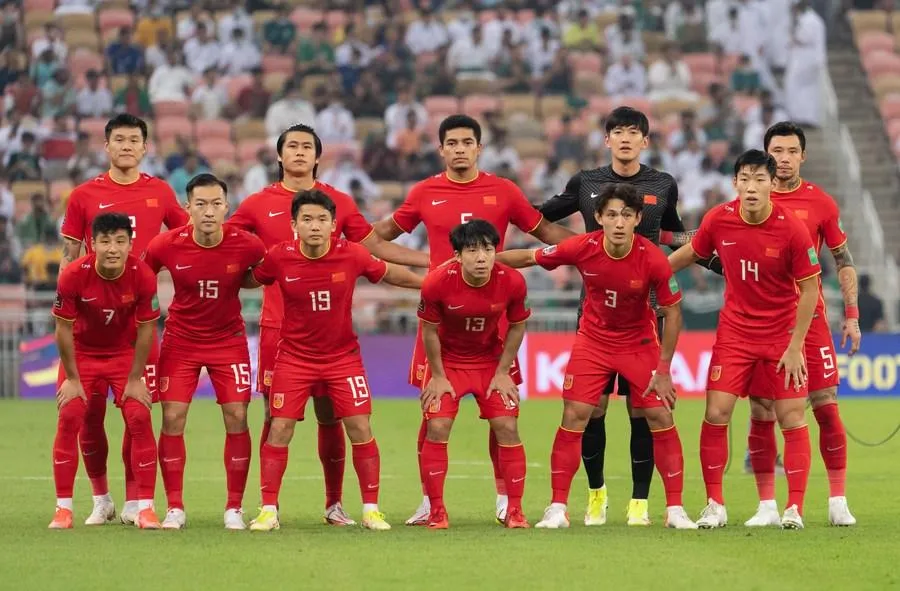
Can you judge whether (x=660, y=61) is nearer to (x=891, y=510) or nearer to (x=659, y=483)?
(x=659, y=483)

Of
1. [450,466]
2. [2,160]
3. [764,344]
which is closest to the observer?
[764,344]

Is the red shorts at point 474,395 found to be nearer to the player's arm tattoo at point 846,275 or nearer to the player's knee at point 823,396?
the player's knee at point 823,396

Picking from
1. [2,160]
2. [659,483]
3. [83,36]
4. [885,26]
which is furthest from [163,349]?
[885,26]

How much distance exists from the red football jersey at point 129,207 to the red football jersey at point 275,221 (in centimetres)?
49

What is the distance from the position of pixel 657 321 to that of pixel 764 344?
90 centimetres

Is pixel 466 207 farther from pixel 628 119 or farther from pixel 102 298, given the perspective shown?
pixel 102 298

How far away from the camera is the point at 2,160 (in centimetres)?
2656

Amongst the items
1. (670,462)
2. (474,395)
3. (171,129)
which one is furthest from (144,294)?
(171,129)

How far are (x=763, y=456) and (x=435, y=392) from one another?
6.85 ft

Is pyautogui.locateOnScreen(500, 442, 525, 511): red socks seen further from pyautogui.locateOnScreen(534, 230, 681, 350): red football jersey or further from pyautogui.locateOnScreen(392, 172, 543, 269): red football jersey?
pyautogui.locateOnScreen(392, 172, 543, 269): red football jersey

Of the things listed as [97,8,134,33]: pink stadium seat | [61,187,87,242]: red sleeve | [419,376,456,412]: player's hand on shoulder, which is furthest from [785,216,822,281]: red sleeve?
[97,8,134,33]: pink stadium seat

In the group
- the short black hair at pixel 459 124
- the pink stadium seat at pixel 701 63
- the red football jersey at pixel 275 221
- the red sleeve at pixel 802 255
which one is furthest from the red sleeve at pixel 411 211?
the pink stadium seat at pixel 701 63

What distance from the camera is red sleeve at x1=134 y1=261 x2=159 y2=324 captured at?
1087cm

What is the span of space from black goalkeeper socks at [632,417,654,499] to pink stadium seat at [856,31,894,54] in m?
21.7
